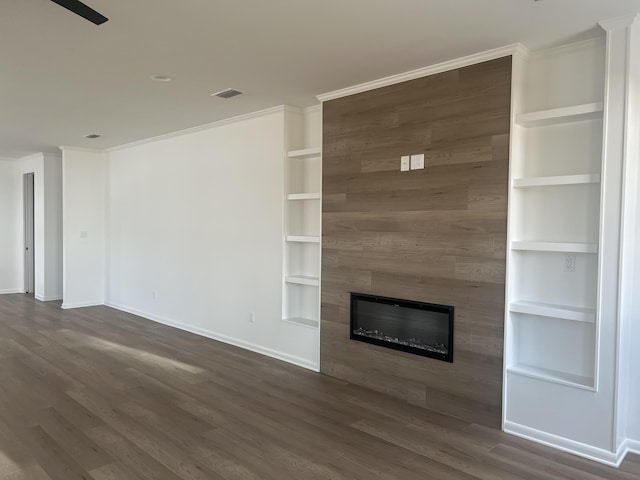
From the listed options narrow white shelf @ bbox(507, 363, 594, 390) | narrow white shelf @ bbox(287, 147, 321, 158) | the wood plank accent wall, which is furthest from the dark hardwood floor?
narrow white shelf @ bbox(287, 147, 321, 158)

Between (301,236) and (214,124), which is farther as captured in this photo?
(214,124)

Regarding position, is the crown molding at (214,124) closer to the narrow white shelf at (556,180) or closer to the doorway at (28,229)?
the narrow white shelf at (556,180)

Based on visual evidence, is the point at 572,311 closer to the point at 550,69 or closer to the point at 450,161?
the point at 450,161

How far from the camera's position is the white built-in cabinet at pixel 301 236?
4586 mm

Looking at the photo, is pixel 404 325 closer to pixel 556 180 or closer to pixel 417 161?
pixel 417 161

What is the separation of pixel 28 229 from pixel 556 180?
9075 mm

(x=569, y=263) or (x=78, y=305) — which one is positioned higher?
(x=569, y=263)

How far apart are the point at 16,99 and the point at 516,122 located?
4463 mm

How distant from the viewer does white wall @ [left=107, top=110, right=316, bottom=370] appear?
4.77m

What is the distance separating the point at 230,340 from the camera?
5262 mm

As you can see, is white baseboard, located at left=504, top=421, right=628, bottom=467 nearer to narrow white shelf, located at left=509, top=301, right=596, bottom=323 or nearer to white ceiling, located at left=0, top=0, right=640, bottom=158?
narrow white shelf, located at left=509, top=301, right=596, bottom=323

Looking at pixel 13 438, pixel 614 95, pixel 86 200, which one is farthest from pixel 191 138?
pixel 614 95

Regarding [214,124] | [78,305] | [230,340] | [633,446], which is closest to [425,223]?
[633,446]

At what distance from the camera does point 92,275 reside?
750 cm
